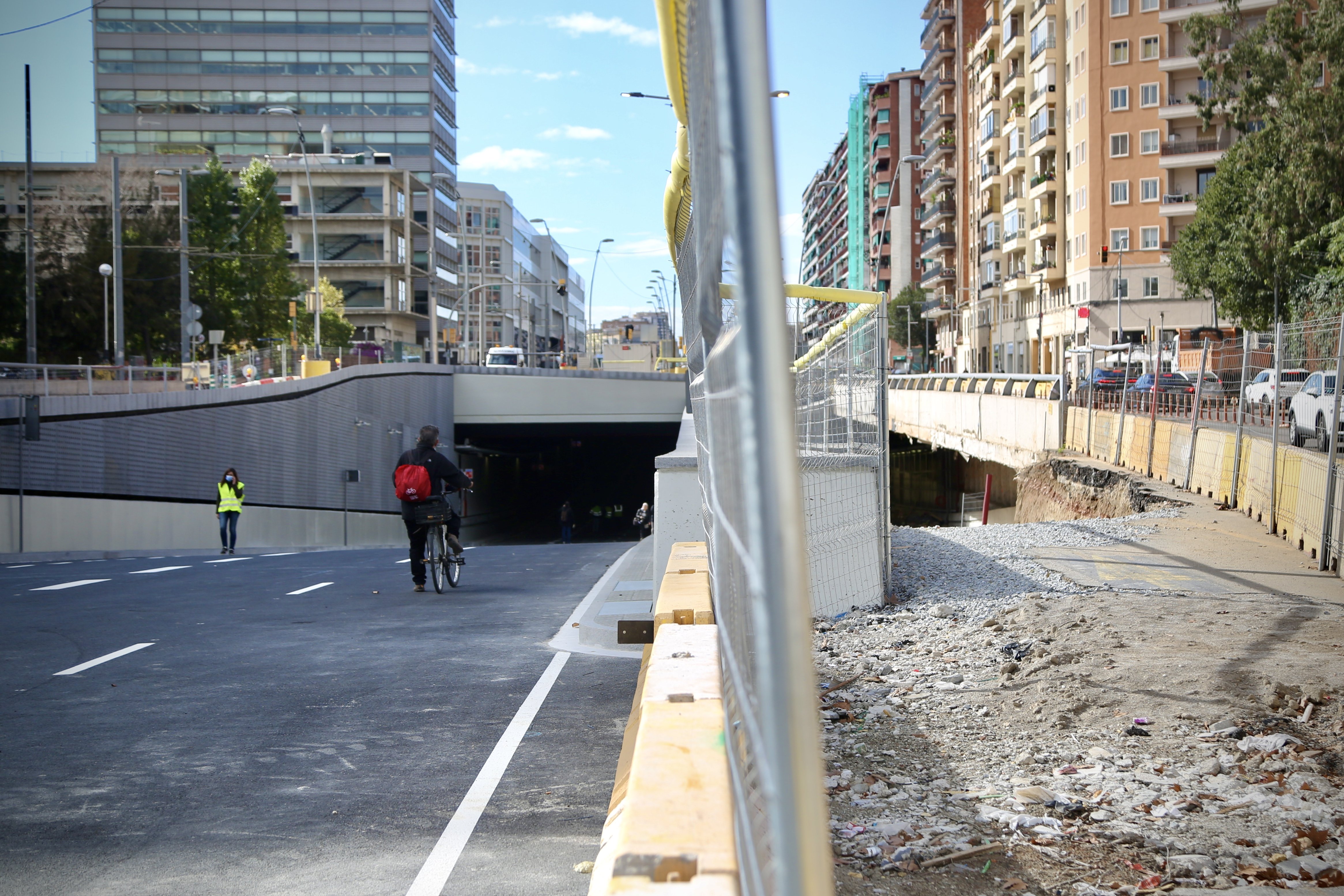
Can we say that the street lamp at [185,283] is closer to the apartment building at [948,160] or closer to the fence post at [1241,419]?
the fence post at [1241,419]

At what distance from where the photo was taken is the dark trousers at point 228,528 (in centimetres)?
2659

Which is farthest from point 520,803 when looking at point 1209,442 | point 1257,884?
point 1209,442

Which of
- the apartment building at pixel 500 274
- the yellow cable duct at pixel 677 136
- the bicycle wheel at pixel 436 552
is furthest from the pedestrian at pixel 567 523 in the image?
the apartment building at pixel 500 274

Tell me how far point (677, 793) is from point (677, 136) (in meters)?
4.03

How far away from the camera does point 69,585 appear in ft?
51.3

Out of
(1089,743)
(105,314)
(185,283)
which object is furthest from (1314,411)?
(105,314)

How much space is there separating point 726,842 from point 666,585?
3.28m

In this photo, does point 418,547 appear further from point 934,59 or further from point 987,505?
point 934,59

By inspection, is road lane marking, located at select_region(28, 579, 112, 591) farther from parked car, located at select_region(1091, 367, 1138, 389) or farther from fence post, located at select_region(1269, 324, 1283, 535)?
parked car, located at select_region(1091, 367, 1138, 389)

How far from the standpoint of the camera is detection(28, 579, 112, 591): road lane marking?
15.0 metres

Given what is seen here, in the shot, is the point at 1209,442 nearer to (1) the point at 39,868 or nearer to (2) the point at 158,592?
(2) the point at 158,592

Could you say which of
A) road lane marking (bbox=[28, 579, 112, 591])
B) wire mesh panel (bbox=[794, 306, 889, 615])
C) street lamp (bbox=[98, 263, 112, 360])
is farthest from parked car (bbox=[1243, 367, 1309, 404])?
street lamp (bbox=[98, 263, 112, 360])

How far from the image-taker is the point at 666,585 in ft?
17.0

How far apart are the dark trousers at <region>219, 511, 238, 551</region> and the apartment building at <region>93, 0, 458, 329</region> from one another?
285 ft
